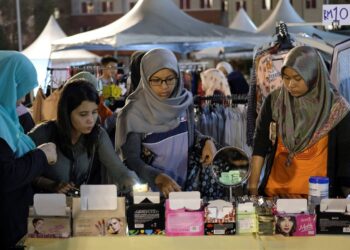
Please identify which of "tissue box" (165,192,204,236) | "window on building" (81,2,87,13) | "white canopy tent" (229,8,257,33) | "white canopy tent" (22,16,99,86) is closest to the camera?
"tissue box" (165,192,204,236)

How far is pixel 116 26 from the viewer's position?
26.5 feet

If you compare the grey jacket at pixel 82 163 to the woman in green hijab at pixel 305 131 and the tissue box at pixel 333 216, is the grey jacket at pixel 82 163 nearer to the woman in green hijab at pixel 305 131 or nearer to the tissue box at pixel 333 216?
the woman in green hijab at pixel 305 131

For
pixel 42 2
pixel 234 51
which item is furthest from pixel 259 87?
pixel 42 2

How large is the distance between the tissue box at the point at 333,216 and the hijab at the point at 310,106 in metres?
0.66

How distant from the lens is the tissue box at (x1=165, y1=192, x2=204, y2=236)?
1965 mm

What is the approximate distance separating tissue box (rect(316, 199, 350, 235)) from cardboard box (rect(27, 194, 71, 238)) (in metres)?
0.83

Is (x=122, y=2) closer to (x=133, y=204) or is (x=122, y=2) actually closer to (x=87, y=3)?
(x=87, y=3)

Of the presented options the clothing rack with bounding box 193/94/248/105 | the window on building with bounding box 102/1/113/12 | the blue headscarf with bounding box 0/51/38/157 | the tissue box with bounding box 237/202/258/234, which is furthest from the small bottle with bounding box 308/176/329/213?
the window on building with bounding box 102/1/113/12

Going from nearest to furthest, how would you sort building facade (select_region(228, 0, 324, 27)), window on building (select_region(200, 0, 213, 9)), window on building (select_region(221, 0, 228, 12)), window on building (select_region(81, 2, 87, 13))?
building facade (select_region(228, 0, 324, 27)), window on building (select_region(221, 0, 228, 12)), window on building (select_region(200, 0, 213, 9)), window on building (select_region(81, 2, 87, 13))

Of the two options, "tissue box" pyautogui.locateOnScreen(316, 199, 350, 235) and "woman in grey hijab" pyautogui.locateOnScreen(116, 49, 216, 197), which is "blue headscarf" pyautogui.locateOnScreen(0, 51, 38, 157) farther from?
"tissue box" pyautogui.locateOnScreen(316, 199, 350, 235)

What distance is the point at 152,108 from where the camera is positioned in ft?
9.09

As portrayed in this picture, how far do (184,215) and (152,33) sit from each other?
602 cm

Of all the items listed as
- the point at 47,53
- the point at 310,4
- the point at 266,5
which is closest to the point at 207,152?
the point at 47,53

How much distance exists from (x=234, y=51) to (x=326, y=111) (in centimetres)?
1243
